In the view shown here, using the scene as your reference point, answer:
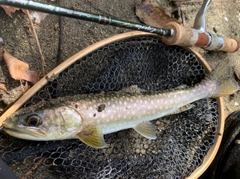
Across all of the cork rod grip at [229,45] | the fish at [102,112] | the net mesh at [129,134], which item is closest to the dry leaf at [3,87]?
the net mesh at [129,134]

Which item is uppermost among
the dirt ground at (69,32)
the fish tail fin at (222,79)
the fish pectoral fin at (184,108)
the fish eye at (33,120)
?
the dirt ground at (69,32)

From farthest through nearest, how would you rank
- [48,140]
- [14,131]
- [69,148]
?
1. [69,148]
2. [48,140]
3. [14,131]

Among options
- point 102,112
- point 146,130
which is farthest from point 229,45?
point 102,112

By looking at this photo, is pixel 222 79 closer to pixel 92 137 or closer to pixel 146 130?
pixel 146 130

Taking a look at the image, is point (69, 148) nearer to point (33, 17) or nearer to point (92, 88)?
point (92, 88)

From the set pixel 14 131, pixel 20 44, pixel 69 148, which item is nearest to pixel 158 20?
pixel 20 44

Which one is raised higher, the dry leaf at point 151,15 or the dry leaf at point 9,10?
the dry leaf at point 151,15

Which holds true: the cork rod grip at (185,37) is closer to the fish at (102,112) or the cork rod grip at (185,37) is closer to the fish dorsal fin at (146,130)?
the fish at (102,112)

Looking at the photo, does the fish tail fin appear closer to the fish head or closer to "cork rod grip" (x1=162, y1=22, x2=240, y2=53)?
"cork rod grip" (x1=162, y1=22, x2=240, y2=53)
